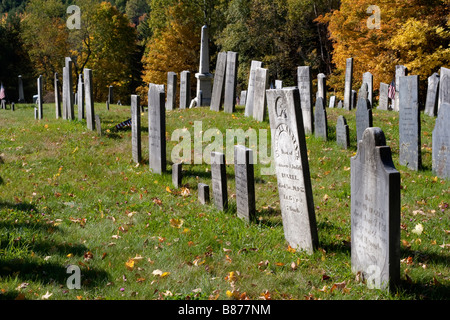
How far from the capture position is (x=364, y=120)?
9992mm

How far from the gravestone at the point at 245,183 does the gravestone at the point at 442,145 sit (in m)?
4.24

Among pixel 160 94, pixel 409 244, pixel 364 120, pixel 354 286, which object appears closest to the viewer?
pixel 354 286

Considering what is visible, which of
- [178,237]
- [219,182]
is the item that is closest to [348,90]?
[219,182]

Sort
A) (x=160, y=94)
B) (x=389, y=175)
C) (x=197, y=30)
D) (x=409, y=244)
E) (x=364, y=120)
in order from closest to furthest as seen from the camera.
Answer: (x=389, y=175)
(x=409, y=244)
(x=160, y=94)
(x=364, y=120)
(x=197, y=30)

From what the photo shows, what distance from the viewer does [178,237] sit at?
19.0 feet

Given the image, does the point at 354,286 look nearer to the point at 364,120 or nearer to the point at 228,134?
the point at 364,120

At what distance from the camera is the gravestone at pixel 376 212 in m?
4.11

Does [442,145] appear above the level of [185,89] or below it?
below

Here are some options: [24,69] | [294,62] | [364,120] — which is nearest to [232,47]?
[294,62]

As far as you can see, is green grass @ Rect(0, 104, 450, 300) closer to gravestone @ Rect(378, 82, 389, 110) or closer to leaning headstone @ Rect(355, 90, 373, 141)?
leaning headstone @ Rect(355, 90, 373, 141)

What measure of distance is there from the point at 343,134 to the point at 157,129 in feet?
14.6

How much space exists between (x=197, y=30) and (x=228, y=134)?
30.4m

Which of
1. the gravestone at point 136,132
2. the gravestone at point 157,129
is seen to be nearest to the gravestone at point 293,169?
the gravestone at point 157,129

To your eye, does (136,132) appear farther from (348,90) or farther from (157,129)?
(348,90)
